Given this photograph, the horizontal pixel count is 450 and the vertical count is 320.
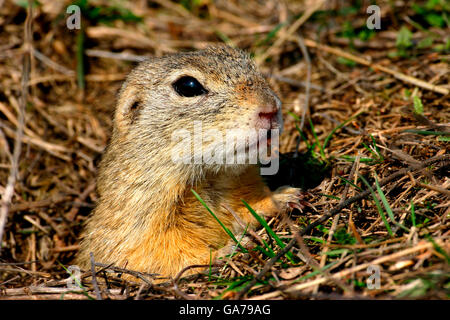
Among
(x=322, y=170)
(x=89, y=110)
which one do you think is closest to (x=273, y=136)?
(x=322, y=170)

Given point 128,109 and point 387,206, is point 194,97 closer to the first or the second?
point 128,109

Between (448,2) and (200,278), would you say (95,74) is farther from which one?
(448,2)

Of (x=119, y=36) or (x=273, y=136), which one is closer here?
(x=273, y=136)

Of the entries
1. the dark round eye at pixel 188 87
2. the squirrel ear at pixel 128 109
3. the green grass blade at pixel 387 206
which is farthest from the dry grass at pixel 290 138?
the dark round eye at pixel 188 87

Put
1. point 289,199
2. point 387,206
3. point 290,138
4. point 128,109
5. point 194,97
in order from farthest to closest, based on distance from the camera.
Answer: point 290,138 → point 128,109 → point 289,199 → point 194,97 → point 387,206

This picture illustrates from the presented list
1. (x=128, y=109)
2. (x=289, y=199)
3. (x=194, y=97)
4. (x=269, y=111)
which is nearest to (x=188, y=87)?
(x=194, y=97)

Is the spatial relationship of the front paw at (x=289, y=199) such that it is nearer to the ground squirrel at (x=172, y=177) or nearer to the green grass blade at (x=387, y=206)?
the ground squirrel at (x=172, y=177)
